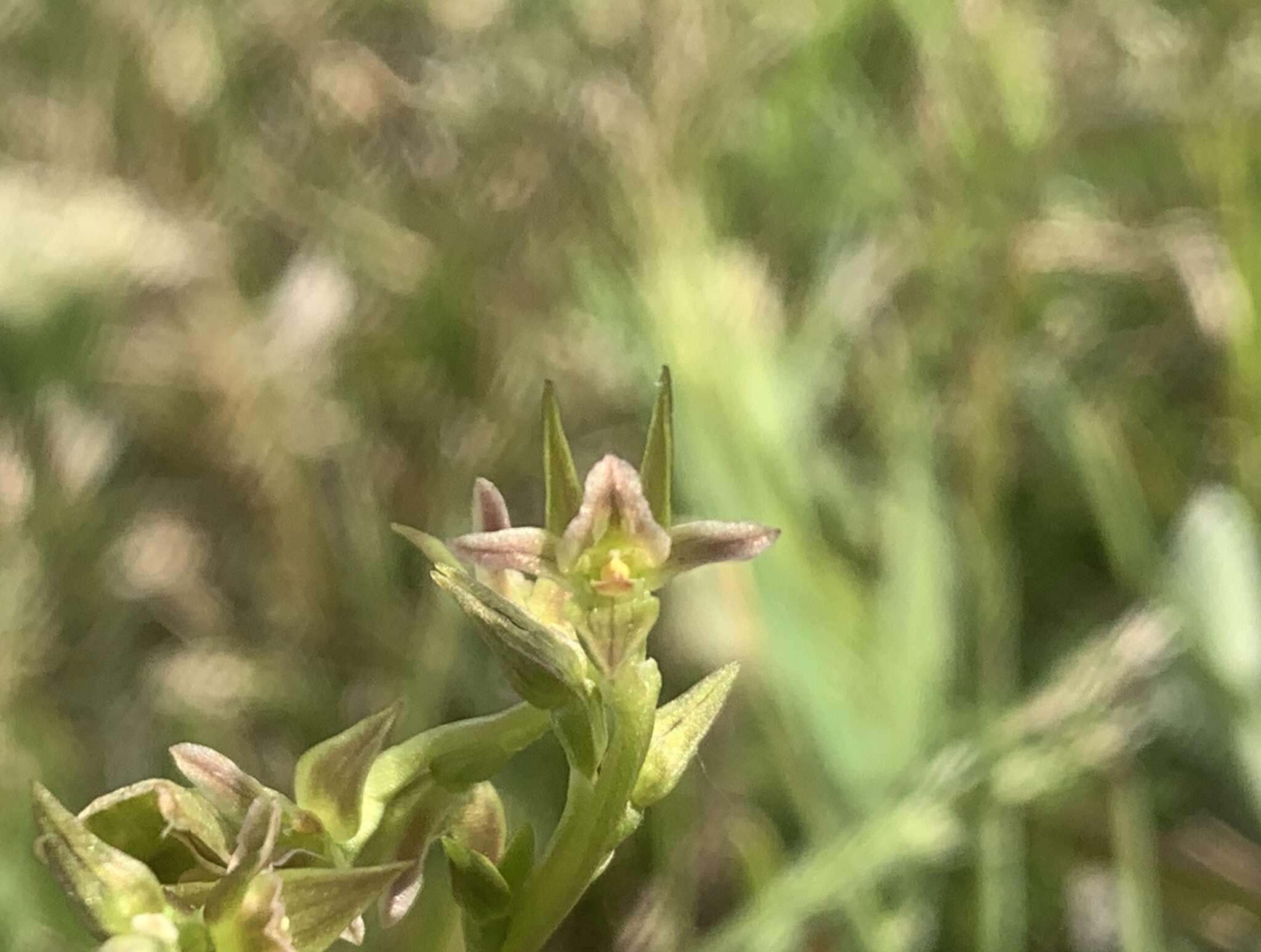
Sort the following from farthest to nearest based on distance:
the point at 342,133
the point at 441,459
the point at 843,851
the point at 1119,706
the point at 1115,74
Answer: the point at 342,133, the point at 1115,74, the point at 441,459, the point at 1119,706, the point at 843,851

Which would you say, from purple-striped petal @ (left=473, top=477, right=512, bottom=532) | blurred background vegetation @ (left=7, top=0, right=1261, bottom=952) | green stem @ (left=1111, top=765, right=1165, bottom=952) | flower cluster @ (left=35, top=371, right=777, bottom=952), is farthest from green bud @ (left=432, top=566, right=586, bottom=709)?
green stem @ (left=1111, top=765, right=1165, bottom=952)

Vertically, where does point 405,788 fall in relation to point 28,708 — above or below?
above

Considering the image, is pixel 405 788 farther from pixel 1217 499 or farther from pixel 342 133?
pixel 342 133

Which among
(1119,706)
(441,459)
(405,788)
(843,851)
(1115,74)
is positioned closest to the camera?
(405,788)

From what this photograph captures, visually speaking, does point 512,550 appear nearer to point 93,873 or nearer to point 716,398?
point 93,873

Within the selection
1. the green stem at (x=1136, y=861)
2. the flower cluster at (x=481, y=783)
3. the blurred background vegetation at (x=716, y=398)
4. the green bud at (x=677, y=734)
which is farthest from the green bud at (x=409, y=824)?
the green stem at (x=1136, y=861)

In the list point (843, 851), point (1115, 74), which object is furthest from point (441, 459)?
point (1115, 74)

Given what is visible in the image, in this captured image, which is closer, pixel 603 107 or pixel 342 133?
pixel 603 107
